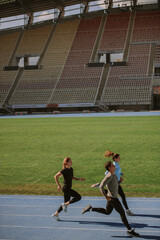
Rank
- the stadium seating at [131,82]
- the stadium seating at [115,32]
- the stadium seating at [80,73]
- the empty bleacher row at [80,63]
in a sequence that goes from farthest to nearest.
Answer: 1. the stadium seating at [115,32]
2. the stadium seating at [80,73]
3. the empty bleacher row at [80,63]
4. the stadium seating at [131,82]

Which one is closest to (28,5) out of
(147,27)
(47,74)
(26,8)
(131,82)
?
(26,8)

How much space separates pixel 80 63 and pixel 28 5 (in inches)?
592

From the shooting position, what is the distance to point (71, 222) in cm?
603

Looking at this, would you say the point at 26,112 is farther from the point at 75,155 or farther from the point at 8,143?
the point at 75,155

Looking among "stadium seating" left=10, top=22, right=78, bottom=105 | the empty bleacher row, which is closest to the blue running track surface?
the empty bleacher row

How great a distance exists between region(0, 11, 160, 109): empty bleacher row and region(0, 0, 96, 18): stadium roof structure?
326cm

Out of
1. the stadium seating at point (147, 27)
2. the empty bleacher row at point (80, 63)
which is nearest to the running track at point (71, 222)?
the empty bleacher row at point (80, 63)

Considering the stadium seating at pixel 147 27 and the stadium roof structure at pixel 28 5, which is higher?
the stadium roof structure at pixel 28 5

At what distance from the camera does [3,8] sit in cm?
6100

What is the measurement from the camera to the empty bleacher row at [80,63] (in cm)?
5041

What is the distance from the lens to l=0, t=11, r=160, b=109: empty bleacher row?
50.4 metres

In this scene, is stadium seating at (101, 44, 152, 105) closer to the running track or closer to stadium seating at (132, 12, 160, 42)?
stadium seating at (132, 12, 160, 42)

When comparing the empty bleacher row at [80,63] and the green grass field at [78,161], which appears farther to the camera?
the empty bleacher row at [80,63]

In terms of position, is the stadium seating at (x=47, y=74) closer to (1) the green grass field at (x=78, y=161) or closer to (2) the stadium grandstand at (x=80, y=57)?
(2) the stadium grandstand at (x=80, y=57)
